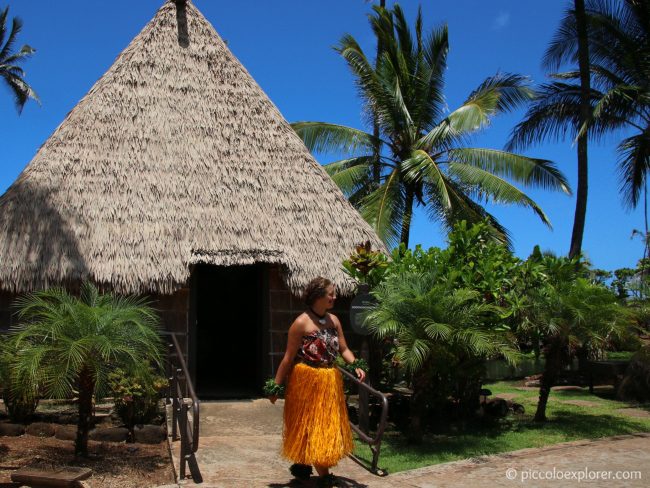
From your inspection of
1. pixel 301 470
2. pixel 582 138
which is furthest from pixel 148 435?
pixel 582 138

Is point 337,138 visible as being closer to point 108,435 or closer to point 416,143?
point 416,143

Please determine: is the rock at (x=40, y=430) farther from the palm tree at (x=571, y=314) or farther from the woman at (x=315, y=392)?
the palm tree at (x=571, y=314)

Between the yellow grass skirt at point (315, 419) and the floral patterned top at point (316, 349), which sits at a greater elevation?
the floral patterned top at point (316, 349)

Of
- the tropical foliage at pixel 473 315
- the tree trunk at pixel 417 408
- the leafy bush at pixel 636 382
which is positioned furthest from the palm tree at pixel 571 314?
the leafy bush at pixel 636 382

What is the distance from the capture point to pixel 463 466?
6.24 metres

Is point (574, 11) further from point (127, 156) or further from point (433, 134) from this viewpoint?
point (127, 156)

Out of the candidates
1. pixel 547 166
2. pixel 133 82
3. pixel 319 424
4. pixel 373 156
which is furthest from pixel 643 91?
pixel 319 424

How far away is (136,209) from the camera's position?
951 cm

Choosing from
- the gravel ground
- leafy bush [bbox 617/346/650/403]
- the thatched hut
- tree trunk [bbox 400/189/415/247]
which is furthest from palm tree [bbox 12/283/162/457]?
tree trunk [bbox 400/189/415/247]

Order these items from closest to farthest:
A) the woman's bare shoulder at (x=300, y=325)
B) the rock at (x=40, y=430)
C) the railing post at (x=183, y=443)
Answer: the woman's bare shoulder at (x=300, y=325) → the railing post at (x=183, y=443) → the rock at (x=40, y=430)

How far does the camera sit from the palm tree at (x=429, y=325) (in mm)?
6938

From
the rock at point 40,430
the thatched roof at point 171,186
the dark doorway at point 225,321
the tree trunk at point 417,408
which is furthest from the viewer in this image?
the dark doorway at point 225,321

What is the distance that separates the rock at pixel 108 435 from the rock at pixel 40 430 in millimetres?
515

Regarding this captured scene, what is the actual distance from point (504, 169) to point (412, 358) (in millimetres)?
9236
